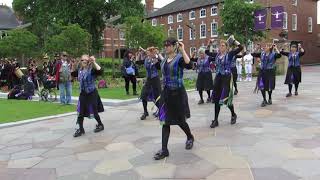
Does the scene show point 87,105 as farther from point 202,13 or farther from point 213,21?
point 202,13

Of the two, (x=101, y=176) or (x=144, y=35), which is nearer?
(x=101, y=176)

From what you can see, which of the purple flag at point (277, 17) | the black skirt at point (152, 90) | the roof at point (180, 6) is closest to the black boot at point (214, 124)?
the black skirt at point (152, 90)

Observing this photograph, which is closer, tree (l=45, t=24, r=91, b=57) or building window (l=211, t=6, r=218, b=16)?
tree (l=45, t=24, r=91, b=57)

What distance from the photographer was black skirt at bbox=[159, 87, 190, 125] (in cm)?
722

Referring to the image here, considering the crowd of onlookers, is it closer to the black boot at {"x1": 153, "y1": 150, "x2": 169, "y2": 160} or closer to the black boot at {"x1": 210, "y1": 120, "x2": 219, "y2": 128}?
the black boot at {"x1": 210, "y1": 120, "x2": 219, "y2": 128}

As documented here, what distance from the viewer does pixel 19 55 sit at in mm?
41750

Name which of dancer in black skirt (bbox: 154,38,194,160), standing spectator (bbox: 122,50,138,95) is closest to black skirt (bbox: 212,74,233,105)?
dancer in black skirt (bbox: 154,38,194,160)

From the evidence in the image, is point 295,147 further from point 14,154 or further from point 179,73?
point 14,154

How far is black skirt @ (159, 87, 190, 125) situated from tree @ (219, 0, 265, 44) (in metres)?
33.7

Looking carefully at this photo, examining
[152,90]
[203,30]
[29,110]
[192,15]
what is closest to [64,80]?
[29,110]

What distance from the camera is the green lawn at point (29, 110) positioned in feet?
40.3

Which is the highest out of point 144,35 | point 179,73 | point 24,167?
point 144,35

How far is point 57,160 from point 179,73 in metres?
2.34

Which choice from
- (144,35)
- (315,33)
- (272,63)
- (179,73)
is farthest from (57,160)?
(315,33)
